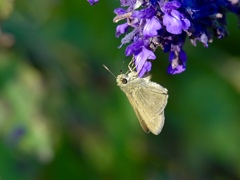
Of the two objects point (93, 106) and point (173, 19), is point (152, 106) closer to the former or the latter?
point (173, 19)

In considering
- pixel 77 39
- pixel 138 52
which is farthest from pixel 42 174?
pixel 138 52

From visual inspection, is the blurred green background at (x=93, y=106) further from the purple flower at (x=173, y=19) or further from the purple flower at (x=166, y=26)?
the purple flower at (x=173, y=19)

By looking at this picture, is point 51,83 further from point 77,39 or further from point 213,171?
point 213,171

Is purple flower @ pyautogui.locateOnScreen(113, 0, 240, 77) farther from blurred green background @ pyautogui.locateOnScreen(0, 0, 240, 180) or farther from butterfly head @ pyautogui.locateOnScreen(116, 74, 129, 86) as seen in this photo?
blurred green background @ pyautogui.locateOnScreen(0, 0, 240, 180)

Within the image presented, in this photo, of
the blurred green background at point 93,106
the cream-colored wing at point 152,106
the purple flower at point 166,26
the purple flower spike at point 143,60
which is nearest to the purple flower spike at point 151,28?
the purple flower at point 166,26

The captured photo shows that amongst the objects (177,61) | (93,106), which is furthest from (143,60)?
(93,106)
